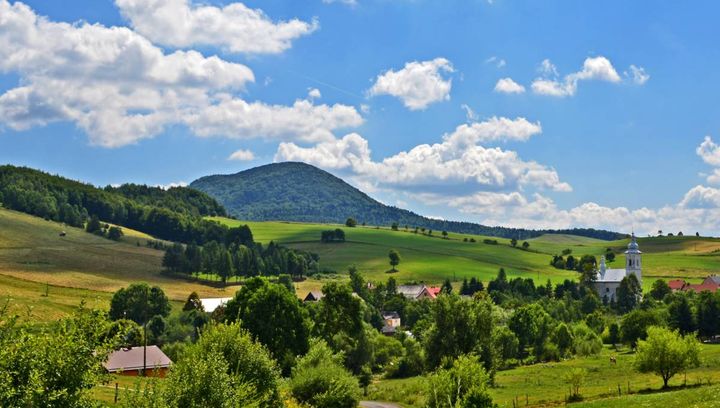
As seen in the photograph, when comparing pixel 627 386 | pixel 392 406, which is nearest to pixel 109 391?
pixel 392 406

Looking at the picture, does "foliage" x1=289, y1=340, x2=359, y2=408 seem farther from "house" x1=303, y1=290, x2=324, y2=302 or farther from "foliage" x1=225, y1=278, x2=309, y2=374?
"house" x1=303, y1=290, x2=324, y2=302

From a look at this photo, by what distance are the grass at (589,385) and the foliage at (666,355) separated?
1.35 metres

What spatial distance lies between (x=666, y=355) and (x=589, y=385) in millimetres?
8337

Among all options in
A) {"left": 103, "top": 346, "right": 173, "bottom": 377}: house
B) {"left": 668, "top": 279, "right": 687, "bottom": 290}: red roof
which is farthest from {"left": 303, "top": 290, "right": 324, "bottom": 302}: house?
{"left": 668, "top": 279, "right": 687, "bottom": 290}: red roof

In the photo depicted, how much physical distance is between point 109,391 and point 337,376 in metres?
19.0

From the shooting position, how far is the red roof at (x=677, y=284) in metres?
183

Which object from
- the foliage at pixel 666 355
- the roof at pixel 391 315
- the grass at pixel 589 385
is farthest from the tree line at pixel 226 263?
the foliage at pixel 666 355

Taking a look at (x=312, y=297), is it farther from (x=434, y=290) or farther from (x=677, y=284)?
(x=677, y=284)

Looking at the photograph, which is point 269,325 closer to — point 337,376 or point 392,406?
point 392,406

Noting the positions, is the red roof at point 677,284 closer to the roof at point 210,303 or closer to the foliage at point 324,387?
the roof at point 210,303

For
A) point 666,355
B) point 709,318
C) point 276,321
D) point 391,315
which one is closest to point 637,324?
point 709,318

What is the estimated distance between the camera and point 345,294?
81.0 metres

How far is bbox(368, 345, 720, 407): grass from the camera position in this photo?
49625 mm

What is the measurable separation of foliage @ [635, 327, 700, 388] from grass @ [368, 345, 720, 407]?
135 cm
